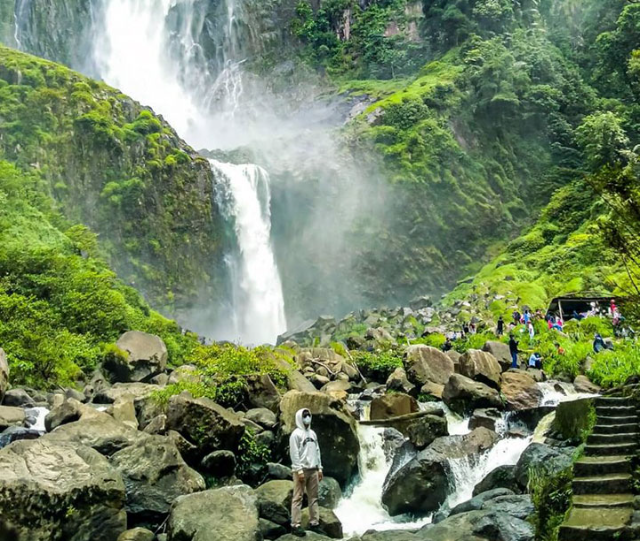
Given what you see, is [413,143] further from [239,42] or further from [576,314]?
[239,42]

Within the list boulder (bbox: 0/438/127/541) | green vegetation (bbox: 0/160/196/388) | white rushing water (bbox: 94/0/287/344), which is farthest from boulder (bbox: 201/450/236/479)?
white rushing water (bbox: 94/0/287/344)

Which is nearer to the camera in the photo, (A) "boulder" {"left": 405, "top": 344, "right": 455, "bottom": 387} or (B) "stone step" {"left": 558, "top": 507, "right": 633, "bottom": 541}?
(B) "stone step" {"left": 558, "top": 507, "right": 633, "bottom": 541}

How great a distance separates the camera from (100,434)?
10.5 metres

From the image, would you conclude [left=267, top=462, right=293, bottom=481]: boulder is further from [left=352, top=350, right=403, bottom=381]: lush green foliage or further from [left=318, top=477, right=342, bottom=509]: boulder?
[left=352, top=350, right=403, bottom=381]: lush green foliage

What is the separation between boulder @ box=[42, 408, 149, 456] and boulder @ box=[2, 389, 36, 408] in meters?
4.42

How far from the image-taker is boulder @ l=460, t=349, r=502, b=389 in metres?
16.7

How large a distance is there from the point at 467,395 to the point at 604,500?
9658mm

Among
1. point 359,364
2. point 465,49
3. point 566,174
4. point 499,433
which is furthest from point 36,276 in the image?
point 465,49

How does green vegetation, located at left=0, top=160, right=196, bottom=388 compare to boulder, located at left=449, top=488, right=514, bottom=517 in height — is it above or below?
above

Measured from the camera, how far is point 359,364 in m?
22.1

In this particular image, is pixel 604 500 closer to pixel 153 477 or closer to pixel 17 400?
pixel 153 477

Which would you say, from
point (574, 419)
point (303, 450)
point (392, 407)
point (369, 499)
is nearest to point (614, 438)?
point (574, 419)

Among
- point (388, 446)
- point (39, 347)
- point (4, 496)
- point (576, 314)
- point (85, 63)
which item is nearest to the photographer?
point (4, 496)

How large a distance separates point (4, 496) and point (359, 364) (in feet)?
51.0
